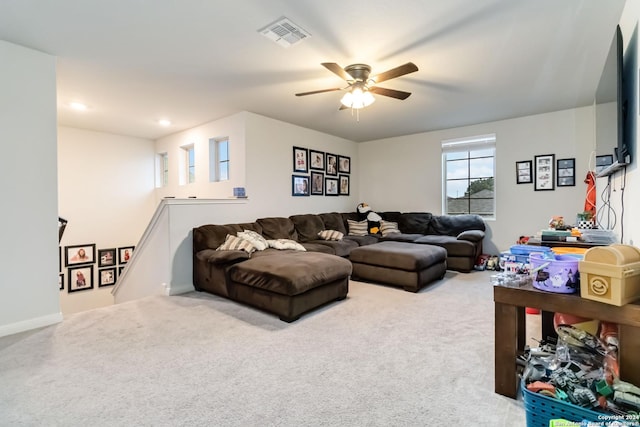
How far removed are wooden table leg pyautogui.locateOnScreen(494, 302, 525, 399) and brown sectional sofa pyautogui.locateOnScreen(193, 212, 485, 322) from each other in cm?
158

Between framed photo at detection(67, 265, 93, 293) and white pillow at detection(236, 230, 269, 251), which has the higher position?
white pillow at detection(236, 230, 269, 251)

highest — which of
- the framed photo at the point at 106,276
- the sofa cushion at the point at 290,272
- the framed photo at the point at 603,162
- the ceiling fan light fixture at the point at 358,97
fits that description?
the ceiling fan light fixture at the point at 358,97

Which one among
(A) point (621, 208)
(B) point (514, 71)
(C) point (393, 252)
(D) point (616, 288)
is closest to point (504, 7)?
(B) point (514, 71)

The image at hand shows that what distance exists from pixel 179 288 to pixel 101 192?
11.7 feet

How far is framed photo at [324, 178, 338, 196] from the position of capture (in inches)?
244

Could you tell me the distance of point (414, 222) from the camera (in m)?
5.88

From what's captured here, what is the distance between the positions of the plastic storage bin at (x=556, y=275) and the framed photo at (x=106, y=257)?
6.92 meters

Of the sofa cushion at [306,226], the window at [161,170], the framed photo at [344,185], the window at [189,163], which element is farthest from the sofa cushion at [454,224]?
the window at [161,170]

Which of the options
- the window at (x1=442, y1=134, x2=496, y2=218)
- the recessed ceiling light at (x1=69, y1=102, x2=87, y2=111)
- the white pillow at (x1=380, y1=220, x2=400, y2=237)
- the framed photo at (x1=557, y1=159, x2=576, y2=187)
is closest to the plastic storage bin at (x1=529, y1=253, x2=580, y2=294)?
the framed photo at (x1=557, y1=159, x2=576, y2=187)

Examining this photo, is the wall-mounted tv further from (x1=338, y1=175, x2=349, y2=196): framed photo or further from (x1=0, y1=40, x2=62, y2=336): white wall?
(x1=0, y1=40, x2=62, y2=336): white wall

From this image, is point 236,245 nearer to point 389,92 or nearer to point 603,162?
point 389,92

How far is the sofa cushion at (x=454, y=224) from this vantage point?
5.25 metres

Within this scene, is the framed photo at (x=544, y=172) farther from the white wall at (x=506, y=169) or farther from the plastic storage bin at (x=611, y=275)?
the plastic storage bin at (x=611, y=275)

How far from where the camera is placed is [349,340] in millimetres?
2412
